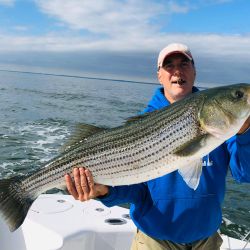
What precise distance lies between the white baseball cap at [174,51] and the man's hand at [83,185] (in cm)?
154

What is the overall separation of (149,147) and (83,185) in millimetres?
767

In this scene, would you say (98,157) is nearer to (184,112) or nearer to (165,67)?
(184,112)

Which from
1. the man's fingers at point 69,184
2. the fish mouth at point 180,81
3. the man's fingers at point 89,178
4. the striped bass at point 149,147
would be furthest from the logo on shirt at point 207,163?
the man's fingers at point 69,184

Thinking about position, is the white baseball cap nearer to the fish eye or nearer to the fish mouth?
the fish mouth

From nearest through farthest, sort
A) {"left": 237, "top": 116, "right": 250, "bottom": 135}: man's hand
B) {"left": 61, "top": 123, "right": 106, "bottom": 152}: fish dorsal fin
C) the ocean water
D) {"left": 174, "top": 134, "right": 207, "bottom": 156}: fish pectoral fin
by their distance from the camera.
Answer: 1. {"left": 174, "top": 134, "right": 207, "bottom": 156}: fish pectoral fin
2. {"left": 237, "top": 116, "right": 250, "bottom": 135}: man's hand
3. {"left": 61, "top": 123, "right": 106, "bottom": 152}: fish dorsal fin
4. the ocean water

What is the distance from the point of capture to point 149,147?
3740 millimetres

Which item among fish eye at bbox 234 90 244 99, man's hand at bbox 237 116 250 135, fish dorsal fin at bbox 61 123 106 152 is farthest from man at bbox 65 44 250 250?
fish eye at bbox 234 90 244 99

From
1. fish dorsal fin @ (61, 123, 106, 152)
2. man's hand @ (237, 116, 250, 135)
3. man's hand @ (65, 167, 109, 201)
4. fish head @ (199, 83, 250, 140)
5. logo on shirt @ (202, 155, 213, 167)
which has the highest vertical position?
fish head @ (199, 83, 250, 140)

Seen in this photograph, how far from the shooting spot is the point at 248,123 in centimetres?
361

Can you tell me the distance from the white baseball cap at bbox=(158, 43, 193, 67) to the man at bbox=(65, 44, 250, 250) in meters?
0.37

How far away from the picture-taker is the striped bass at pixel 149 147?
3.51m

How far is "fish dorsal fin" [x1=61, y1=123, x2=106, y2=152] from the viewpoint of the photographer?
409cm

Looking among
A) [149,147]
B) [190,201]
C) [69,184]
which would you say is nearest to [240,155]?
[190,201]

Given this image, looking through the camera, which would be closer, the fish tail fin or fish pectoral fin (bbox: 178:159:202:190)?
fish pectoral fin (bbox: 178:159:202:190)
